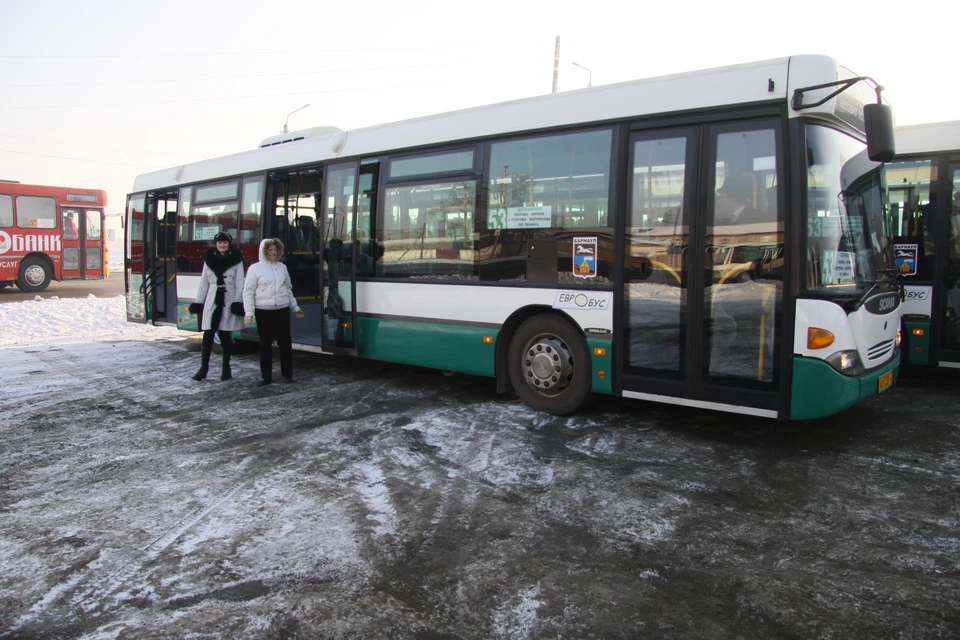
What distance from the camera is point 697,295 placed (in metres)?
5.56

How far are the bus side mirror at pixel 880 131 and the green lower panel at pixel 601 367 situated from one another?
2540 mm

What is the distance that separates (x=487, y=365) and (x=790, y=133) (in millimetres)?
3507

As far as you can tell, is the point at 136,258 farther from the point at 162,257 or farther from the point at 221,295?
the point at 221,295

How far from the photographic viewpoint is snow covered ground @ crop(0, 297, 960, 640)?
9.93ft

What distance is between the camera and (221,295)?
866 centimetres

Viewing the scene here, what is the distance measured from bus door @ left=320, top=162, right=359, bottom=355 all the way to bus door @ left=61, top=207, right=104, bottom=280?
20.4 metres

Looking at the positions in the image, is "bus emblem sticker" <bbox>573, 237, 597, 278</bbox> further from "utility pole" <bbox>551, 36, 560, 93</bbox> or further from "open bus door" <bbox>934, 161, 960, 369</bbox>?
"utility pole" <bbox>551, 36, 560, 93</bbox>

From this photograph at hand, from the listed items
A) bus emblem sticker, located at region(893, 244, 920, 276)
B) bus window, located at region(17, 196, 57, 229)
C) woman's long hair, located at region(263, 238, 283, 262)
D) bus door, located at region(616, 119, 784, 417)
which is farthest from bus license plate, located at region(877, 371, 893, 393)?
bus window, located at region(17, 196, 57, 229)

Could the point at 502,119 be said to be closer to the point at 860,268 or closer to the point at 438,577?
the point at 860,268

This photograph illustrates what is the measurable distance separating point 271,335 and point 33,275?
65.3 ft

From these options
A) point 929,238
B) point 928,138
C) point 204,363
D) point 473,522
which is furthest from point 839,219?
point 204,363

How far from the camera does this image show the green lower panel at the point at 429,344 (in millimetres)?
7016

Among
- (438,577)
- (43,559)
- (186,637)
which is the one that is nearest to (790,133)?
(438,577)

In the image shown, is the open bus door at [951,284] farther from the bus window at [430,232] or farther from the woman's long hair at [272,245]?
the woman's long hair at [272,245]
